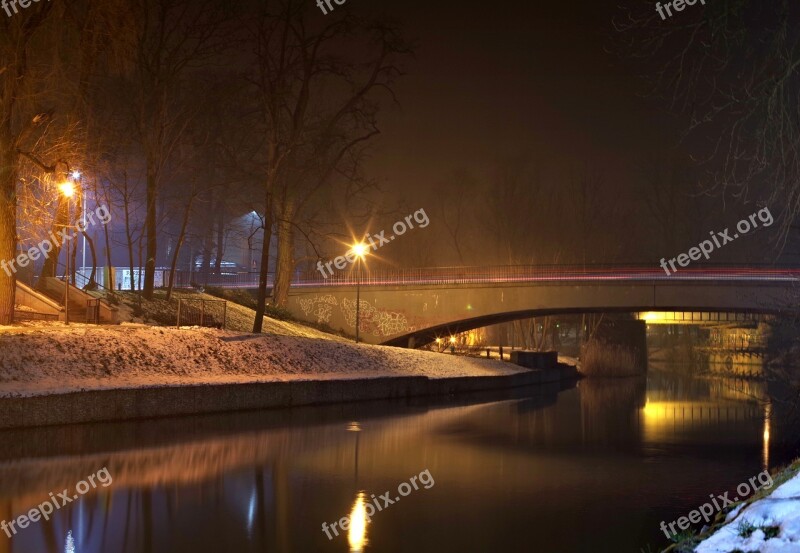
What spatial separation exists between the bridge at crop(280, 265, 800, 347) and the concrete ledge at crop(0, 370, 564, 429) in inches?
426

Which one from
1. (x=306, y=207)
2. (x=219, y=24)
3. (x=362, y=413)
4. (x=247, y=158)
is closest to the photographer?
(x=362, y=413)

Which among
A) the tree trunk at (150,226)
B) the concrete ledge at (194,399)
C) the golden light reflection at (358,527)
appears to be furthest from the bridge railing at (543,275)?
the golden light reflection at (358,527)

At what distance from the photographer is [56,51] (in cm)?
2922

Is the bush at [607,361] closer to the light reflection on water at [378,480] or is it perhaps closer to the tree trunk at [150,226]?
the tree trunk at [150,226]

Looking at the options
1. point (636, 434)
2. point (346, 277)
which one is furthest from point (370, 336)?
point (636, 434)

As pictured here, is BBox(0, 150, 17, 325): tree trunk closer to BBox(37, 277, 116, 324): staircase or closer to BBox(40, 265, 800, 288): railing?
BBox(37, 277, 116, 324): staircase

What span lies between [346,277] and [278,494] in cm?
4289

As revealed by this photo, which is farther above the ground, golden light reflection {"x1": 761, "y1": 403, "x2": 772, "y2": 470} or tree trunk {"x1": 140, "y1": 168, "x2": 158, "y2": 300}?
tree trunk {"x1": 140, "y1": 168, "x2": 158, "y2": 300}

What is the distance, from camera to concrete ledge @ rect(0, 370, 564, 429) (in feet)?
70.6

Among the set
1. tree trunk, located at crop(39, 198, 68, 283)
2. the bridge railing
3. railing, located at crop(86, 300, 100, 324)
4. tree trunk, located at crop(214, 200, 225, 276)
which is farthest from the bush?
railing, located at crop(86, 300, 100, 324)

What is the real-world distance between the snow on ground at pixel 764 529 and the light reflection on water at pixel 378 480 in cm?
266

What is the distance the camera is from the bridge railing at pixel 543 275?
150 feet

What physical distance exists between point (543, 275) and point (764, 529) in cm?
4259

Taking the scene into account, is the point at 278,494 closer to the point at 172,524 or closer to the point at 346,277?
the point at 172,524
